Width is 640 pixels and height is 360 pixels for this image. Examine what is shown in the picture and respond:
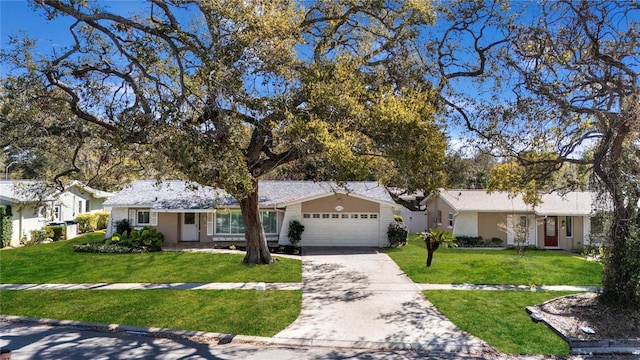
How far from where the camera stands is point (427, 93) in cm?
1148

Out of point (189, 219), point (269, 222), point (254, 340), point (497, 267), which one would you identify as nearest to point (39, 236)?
point (189, 219)

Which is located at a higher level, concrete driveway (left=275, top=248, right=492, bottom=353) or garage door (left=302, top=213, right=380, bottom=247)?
garage door (left=302, top=213, right=380, bottom=247)

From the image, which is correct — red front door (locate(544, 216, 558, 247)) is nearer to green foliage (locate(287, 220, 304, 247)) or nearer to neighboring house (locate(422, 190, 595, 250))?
neighboring house (locate(422, 190, 595, 250))

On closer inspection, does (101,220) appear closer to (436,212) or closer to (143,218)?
(143,218)

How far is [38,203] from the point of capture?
14.5m

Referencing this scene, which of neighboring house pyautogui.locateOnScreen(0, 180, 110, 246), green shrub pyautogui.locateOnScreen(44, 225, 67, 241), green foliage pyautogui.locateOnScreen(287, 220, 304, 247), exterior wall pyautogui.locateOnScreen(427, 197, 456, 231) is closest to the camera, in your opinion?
neighboring house pyautogui.locateOnScreen(0, 180, 110, 246)

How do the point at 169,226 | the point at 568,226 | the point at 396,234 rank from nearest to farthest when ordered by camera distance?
1. the point at 396,234
2. the point at 169,226
3. the point at 568,226

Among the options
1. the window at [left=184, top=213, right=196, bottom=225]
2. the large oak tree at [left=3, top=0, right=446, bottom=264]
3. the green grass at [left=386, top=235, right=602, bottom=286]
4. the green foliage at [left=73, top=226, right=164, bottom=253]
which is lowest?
the green grass at [left=386, top=235, right=602, bottom=286]

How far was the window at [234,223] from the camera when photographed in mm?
23984

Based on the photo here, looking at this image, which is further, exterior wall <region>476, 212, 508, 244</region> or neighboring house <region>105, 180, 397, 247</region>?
exterior wall <region>476, 212, 508, 244</region>

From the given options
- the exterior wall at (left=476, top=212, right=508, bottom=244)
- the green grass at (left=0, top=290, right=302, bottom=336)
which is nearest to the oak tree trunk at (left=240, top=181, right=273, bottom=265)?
the green grass at (left=0, top=290, right=302, bottom=336)

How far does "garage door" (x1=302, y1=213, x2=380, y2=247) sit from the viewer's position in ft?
78.1

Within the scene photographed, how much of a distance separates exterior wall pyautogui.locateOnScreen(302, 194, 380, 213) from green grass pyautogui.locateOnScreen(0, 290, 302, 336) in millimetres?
10987

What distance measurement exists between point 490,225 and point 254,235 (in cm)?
1554
